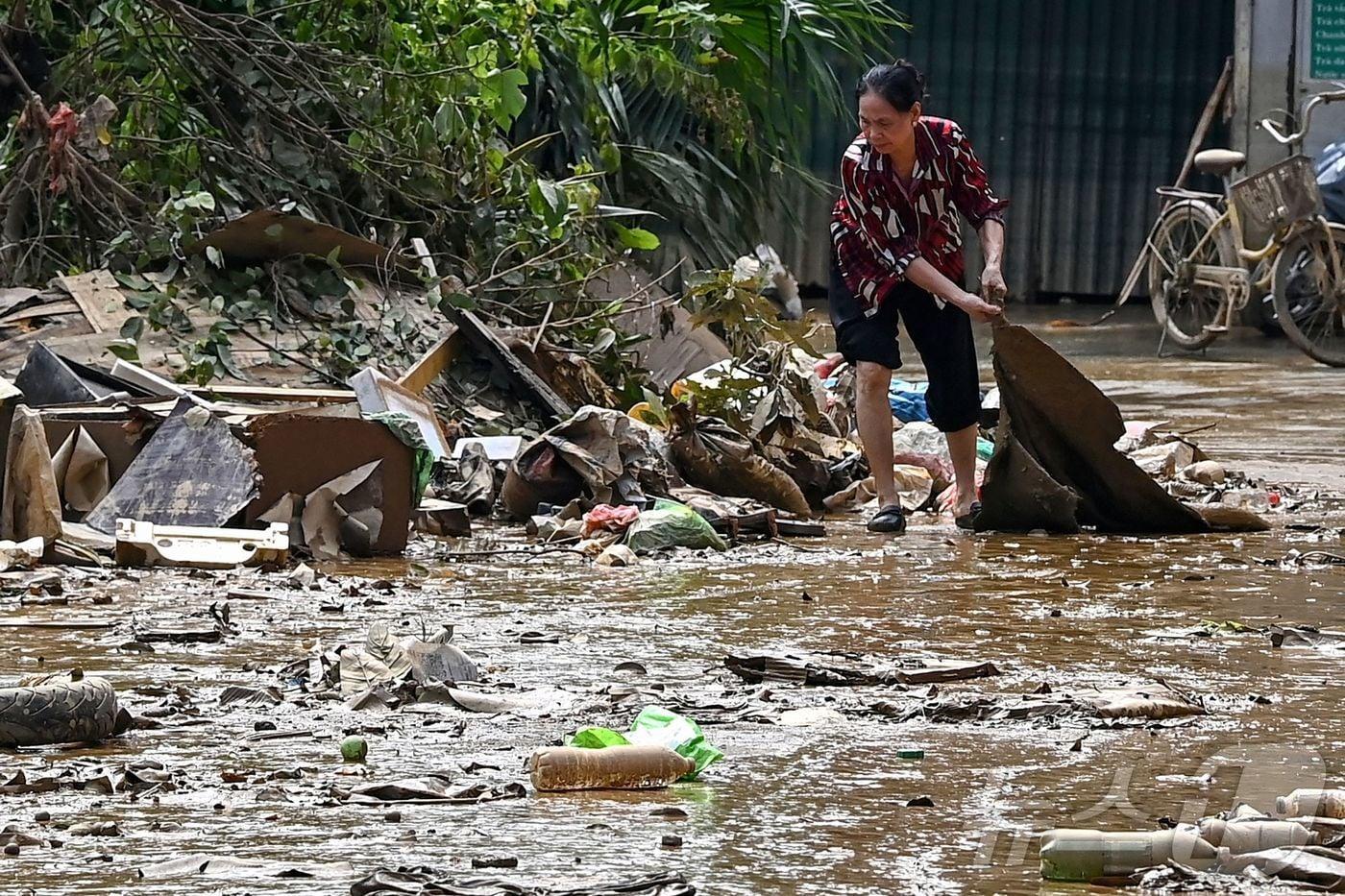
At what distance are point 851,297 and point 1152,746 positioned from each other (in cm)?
312

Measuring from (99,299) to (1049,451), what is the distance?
3.46 meters

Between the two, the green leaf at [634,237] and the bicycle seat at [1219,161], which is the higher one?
the bicycle seat at [1219,161]

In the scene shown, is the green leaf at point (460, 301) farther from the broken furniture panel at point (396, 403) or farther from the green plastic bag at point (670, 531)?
the green plastic bag at point (670, 531)

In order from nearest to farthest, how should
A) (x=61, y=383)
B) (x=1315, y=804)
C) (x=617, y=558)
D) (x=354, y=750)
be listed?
(x=1315, y=804)
(x=354, y=750)
(x=617, y=558)
(x=61, y=383)

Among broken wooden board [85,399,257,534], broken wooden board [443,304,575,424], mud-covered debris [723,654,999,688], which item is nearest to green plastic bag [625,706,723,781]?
mud-covered debris [723,654,999,688]

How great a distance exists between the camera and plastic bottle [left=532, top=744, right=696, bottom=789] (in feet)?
8.82

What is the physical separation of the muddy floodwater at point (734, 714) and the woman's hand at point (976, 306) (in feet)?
2.11

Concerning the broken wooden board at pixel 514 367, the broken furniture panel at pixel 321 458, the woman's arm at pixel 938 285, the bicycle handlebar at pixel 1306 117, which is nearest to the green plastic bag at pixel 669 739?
the broken furniture panel at pixel 321 458

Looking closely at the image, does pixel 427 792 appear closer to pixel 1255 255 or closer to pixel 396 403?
pixel 396 403

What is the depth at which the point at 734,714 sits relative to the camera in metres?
3.17

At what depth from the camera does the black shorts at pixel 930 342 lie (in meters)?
5.86

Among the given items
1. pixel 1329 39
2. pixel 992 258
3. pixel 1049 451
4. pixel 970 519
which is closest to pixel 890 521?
pixel 970 519

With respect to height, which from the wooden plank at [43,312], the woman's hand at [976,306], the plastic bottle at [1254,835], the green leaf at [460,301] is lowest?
the plastic bottle at [1254,835]

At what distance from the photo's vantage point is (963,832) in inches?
96.9
